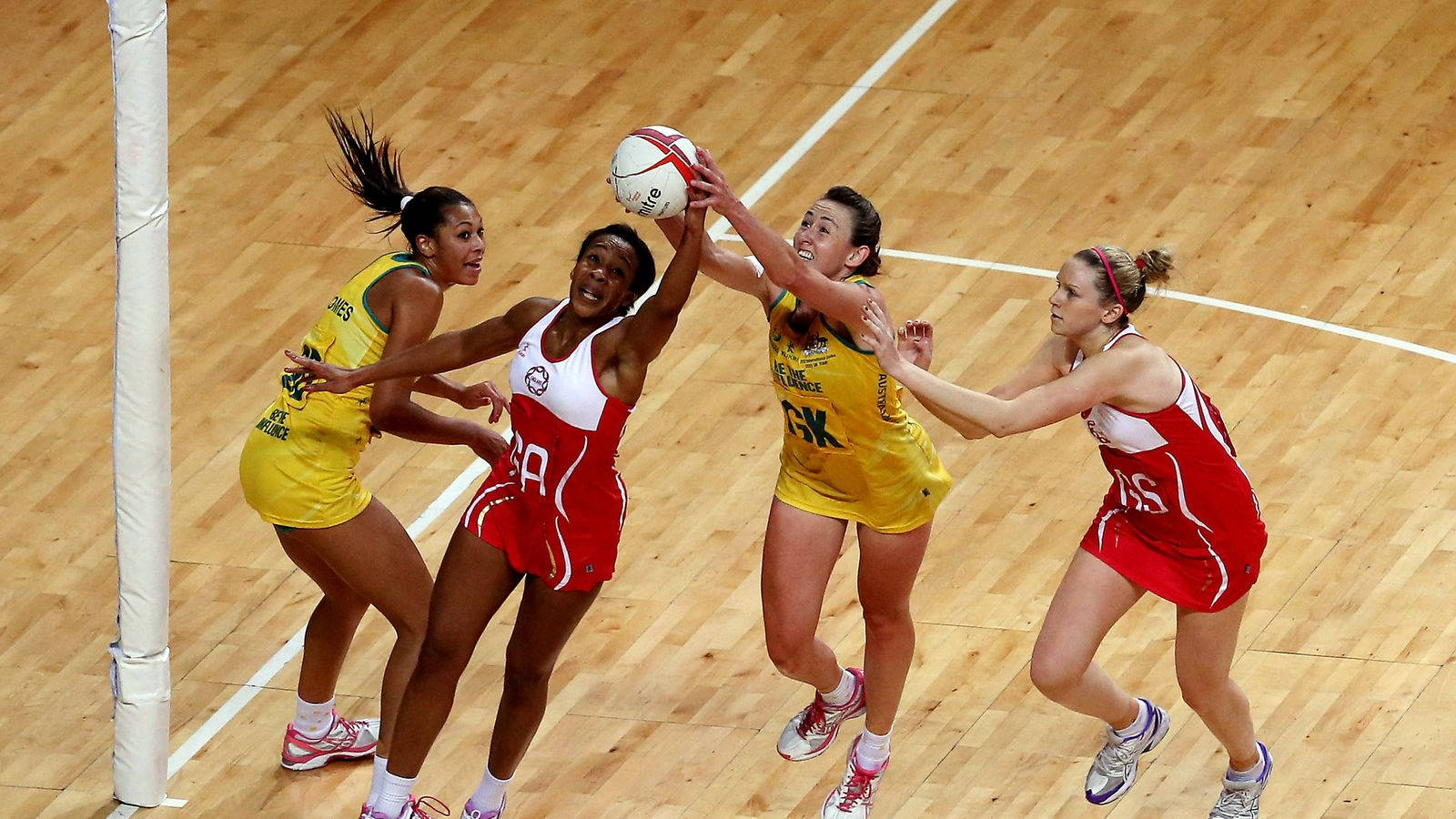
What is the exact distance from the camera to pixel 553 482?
6.88 m

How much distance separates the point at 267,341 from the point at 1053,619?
5.09 meters

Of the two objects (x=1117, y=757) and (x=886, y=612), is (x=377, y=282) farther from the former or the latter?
(x=1117, y=757)

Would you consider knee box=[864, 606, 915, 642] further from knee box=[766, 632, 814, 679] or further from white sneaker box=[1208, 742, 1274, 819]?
white sneaker box=[1208, 742, 1274, 819]

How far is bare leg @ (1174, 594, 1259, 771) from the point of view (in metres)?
6.96

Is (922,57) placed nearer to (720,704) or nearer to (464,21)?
(464,21)

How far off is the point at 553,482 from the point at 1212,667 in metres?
2.16

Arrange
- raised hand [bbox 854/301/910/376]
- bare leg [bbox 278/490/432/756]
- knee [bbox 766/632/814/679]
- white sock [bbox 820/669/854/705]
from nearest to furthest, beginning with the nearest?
raised hand [bbox 854/301/910/376]
knee [bbox 766/632/814/679]
bare leg [bbox 278/490/432/756]
white sock [bbox 820/669/854/705]

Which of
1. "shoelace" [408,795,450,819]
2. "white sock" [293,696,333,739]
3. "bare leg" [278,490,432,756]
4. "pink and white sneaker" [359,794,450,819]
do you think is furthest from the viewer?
"white sock" [293,696,333,739]

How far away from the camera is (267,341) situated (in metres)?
10.8

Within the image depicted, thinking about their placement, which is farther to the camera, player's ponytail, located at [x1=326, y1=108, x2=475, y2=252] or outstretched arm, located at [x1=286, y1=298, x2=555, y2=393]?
player's ponytail, located at [x1=326, y1=108, x2=475, y2=252]

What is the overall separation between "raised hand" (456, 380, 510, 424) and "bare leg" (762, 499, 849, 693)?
1.01m

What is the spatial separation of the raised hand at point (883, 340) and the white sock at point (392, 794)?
2069 millimetres

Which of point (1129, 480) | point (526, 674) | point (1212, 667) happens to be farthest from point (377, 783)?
point (1212, 667)

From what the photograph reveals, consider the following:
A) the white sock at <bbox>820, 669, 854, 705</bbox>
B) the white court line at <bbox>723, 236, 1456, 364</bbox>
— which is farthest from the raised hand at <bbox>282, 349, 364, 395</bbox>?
the white court line at <bbox>723, 236, 1456, 364</bbox>
